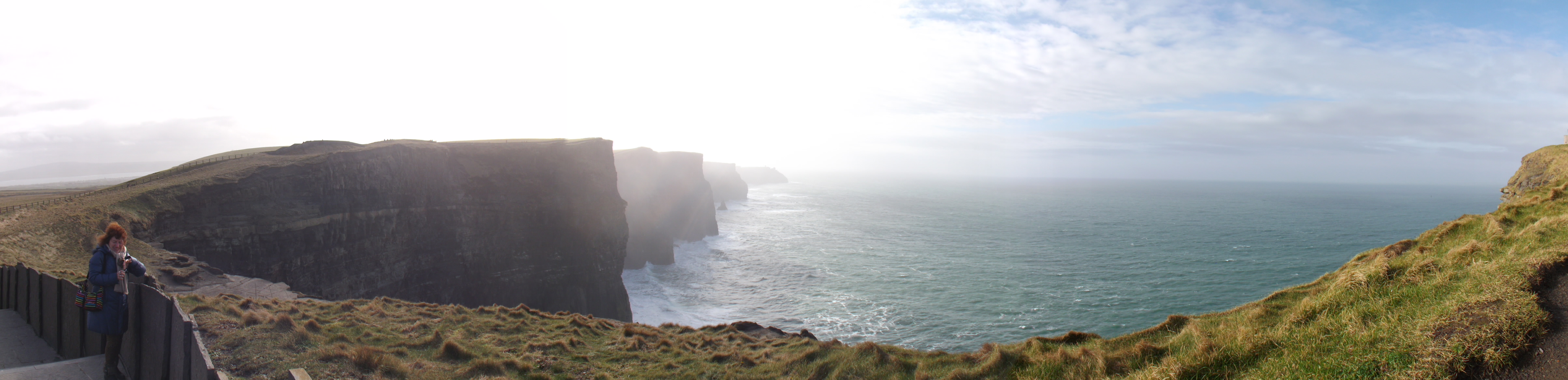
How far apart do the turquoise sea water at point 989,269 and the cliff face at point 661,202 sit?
2.22 metres

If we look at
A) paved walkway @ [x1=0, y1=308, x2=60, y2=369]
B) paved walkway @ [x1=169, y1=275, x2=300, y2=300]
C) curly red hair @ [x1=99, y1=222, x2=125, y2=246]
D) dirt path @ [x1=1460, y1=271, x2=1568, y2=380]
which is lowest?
paved walkway @ [x1=169, y1=275, x2=300, y2=300]

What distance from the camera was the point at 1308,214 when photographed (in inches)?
4247

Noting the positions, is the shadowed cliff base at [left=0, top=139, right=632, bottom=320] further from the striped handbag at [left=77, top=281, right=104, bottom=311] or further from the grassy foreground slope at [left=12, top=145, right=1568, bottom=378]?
the striped handbag at [left=77, top=281, right=104, bottom=311]

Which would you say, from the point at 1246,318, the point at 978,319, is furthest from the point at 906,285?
the point at 1246,318

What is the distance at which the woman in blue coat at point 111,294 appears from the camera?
26.3ft

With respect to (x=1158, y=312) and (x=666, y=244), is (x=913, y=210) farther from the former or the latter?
(x=1158, y=312)

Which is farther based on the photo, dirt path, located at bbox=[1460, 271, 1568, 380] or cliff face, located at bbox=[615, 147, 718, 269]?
cliff face, located at bbox=[615, 147, 718, 269]

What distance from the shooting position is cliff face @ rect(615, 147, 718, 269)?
204 feet

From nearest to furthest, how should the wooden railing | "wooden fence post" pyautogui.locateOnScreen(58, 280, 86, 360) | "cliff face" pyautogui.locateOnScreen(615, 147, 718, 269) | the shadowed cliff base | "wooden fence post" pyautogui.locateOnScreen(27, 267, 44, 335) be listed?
"wooden fence post" pyautogui.locateOnScreen(58, 280, 86, 360), "wooden fence post" pyautogui.locateOnScreen(27, 267, 44, 335), the shadowed cliff base, the wooden railing, "cliff face" pyautogui.locateOnScreen(615, 147, 718, 269)

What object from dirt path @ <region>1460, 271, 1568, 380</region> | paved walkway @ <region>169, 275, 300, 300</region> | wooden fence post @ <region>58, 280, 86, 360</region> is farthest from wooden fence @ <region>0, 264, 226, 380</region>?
dirt path @ <region>1460, 271, 1568, 380</region>

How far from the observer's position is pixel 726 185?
148m

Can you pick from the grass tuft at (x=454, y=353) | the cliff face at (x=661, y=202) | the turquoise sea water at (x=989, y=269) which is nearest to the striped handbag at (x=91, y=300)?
the grass tuft at (x=454, y=353)

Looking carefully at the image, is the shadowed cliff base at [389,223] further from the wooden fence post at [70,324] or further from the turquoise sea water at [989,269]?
the wooden fence post at [70,324]

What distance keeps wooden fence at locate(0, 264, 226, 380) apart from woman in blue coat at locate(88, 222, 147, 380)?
118 mm
